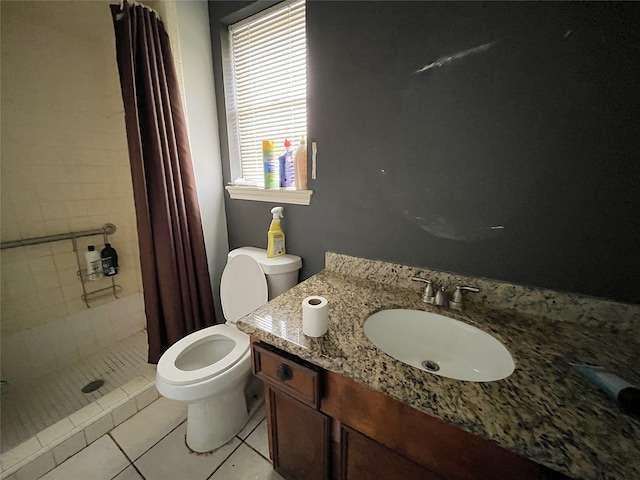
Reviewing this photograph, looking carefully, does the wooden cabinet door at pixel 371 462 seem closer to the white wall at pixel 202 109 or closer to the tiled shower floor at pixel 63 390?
the white wall at pixel 202 109

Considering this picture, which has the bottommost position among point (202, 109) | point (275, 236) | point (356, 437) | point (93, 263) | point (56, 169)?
point (356, 437)

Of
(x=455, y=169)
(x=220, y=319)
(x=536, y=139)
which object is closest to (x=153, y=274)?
(x=220, y=319)

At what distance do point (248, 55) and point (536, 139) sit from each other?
147 centimetres

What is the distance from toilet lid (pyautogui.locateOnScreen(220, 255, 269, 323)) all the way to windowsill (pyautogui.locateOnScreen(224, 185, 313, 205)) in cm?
35

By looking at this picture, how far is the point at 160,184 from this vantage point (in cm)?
131

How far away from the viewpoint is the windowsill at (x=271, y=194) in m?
1.29

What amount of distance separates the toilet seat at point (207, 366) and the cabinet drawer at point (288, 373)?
0.36m

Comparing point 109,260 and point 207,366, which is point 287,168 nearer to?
point 207,366

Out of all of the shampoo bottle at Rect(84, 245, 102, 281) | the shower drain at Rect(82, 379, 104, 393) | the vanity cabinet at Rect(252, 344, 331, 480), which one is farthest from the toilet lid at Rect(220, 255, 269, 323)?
the shampoo bottle at Rect(84, 245, 102, 281)

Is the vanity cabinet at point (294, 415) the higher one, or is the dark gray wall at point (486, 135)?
the dark gray wall at point (486, 135)

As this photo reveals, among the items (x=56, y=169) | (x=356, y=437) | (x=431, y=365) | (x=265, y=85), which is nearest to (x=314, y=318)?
(x=356, y=437)

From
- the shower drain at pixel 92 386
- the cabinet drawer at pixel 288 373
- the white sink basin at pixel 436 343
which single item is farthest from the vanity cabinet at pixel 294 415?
the shower drain at pixel 92 386

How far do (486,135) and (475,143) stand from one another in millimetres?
38

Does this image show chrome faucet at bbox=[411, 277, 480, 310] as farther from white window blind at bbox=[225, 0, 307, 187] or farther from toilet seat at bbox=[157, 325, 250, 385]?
white window blind at bbox=[225, 0, 307, 187]
